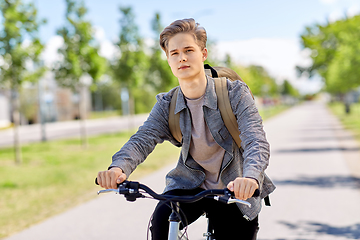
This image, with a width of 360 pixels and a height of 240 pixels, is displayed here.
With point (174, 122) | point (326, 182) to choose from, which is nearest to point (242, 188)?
point (174, 122)

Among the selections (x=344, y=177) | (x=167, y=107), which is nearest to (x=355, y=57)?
(x=344, y=177)

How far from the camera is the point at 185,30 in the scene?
8.25 feet

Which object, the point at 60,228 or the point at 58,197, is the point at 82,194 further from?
the point at 60,228

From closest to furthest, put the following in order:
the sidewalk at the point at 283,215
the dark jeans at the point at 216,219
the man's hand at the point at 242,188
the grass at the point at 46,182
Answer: the man's hand at the point at 242,188 → the dark jeans at the point at 216,219 → the sidewalk at the point at 283,215 → the grass at the point at 46,182

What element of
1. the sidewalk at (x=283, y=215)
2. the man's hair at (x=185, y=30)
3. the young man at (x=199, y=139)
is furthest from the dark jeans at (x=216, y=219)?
the sidewalk at (x=283, y=215)

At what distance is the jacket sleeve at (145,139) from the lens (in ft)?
7.91

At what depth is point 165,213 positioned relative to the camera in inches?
98.1

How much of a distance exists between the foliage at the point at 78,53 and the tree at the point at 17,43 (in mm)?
3199

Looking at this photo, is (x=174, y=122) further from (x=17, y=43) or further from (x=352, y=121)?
(x=352, y=121)

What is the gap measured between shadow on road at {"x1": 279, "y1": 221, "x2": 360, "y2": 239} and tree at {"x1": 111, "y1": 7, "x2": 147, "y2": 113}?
15710mm

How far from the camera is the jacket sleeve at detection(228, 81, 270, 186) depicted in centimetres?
226

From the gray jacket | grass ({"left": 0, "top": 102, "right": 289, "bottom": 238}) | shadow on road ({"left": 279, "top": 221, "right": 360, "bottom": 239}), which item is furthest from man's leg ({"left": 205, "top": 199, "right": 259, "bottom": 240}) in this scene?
grass ({"left": 0, "top": 102, "right": 289, "bottom": 238})

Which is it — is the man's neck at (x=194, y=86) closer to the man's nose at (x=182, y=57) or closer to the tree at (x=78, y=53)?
the man's nose at (x=182, y=57)

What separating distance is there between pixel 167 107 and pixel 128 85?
1874cm
